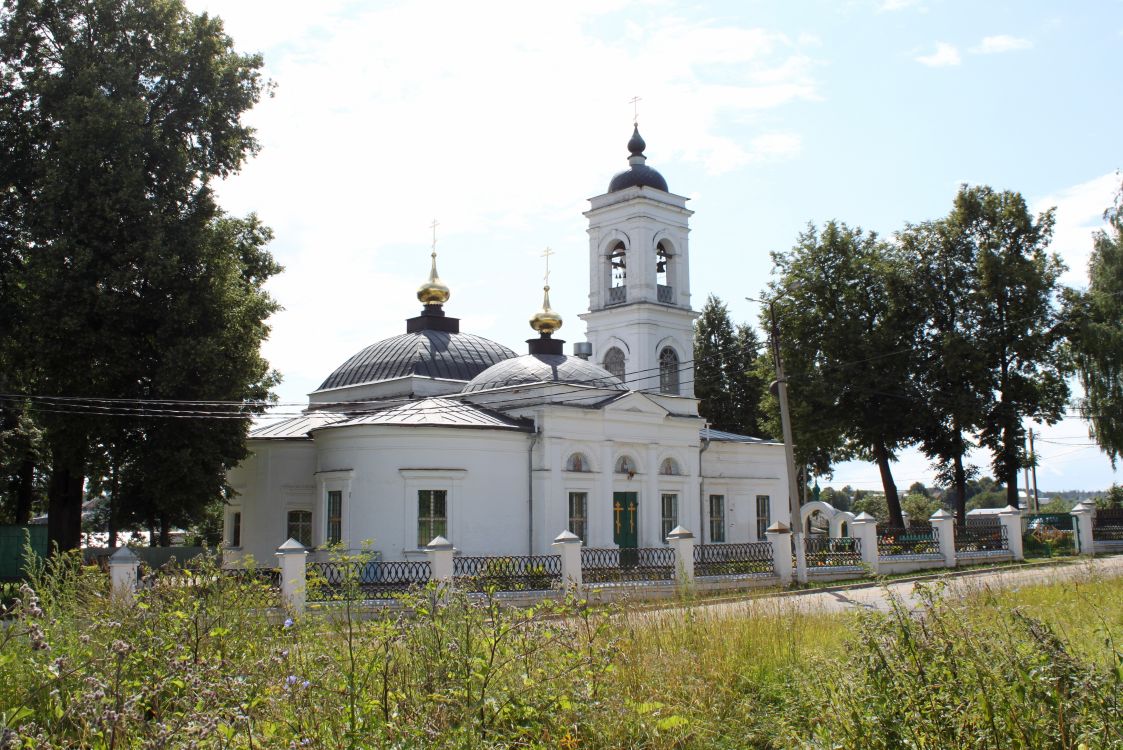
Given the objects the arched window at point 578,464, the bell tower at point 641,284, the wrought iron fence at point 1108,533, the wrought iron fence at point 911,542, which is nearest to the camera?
the arched window at point 578,464

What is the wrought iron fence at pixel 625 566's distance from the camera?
2014cm

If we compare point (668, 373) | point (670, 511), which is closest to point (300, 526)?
point (670, 511)

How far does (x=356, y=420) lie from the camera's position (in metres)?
23.9

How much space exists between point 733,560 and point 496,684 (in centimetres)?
1741

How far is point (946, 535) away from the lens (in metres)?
27.8

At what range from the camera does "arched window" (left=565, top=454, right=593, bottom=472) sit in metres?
25.1

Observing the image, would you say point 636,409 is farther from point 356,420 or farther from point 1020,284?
point 1020,284

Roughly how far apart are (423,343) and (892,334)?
16789 mm

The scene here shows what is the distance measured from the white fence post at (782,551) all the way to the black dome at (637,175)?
58.7ft

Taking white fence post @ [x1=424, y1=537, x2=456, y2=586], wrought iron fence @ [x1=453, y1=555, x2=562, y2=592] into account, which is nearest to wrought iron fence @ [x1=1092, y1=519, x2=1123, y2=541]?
wrought iron fence @ [x1=453, y1=555, x2=562, y2=592]

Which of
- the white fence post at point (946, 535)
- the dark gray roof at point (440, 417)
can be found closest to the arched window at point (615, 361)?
the dark gray roof at point (440, 417)

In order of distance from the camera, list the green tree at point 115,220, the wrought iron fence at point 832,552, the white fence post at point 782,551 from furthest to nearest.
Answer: the wrought iron fence at point 832,552
the white fence post at point 782,551
the green tree at point 115,220

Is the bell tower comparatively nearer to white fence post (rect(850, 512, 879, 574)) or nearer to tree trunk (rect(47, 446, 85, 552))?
white fence post (rect(850, 512, 879, 574))

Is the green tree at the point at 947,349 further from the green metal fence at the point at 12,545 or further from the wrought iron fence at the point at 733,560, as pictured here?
the green metal fence at the point at 12,545
